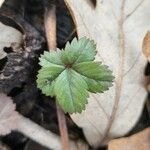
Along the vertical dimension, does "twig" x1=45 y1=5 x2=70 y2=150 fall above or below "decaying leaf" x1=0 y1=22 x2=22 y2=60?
below

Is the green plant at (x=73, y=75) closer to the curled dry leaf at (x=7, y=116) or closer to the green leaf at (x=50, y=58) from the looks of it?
the green leaf at (x=50, y=58)

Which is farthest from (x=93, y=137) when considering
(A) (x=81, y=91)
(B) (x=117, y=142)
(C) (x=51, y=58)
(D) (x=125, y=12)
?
(D) (x=125, y=12)

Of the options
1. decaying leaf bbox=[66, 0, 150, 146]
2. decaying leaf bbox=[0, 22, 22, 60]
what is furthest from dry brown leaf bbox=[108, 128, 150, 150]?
decaying leaf bbox=[0, 22, 22, 60]

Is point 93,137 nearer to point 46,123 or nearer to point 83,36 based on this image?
point 46,123

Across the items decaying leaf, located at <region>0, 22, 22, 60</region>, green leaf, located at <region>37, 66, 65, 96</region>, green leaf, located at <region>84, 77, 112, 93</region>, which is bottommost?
green leaf, located at <region>84, 77, 112, 93</region>

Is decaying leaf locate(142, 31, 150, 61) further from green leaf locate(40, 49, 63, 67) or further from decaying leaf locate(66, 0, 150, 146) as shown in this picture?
green leaf locate(40, 49, 63, 67)

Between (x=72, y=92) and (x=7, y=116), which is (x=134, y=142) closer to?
(x=72, y=92)
